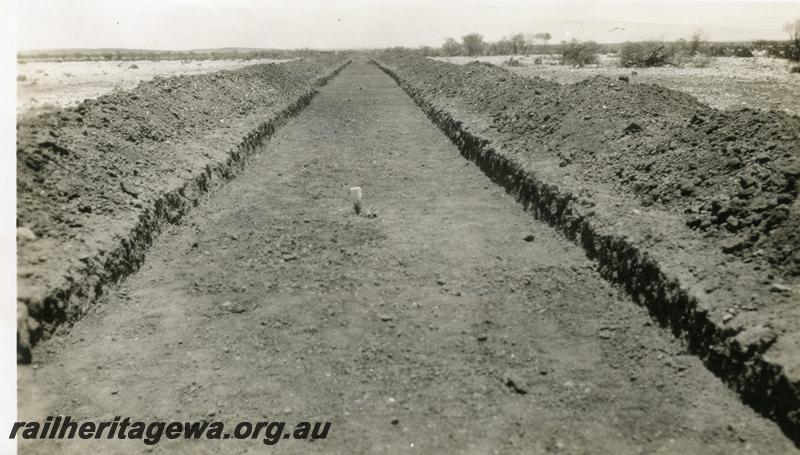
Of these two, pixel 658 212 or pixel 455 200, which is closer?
pixel 658 212

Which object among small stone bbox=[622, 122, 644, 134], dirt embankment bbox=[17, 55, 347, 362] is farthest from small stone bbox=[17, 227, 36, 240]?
small stone bbox=[622, 122, 644, 134]

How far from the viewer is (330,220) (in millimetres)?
7195

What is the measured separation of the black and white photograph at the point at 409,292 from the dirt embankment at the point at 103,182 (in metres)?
0.03

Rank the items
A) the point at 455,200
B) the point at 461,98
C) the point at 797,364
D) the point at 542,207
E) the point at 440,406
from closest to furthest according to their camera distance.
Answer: the point at 797,364
the point at 440,406
the point at 542,207
the point at 455,200
the point at 461,98

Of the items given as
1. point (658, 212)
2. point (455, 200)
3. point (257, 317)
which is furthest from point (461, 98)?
point (257, 317)

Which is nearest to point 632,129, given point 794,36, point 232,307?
point 232,307

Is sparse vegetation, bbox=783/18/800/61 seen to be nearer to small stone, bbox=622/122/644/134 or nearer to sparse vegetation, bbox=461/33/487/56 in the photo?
small stone, bbox=622/122/644/134

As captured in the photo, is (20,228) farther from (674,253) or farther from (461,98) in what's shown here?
(461,98)

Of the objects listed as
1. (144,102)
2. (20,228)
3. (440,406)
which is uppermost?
(144,102)

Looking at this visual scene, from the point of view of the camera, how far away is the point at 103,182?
6344mm

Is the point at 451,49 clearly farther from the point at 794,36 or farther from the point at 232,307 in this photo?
the point at 232,307

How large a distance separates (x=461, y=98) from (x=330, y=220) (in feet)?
30.9

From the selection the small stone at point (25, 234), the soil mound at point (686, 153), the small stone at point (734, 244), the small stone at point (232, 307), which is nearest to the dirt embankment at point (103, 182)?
the small stone at point (25, 234)

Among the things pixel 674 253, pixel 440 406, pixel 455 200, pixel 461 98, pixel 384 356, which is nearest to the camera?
pixel 440 406
